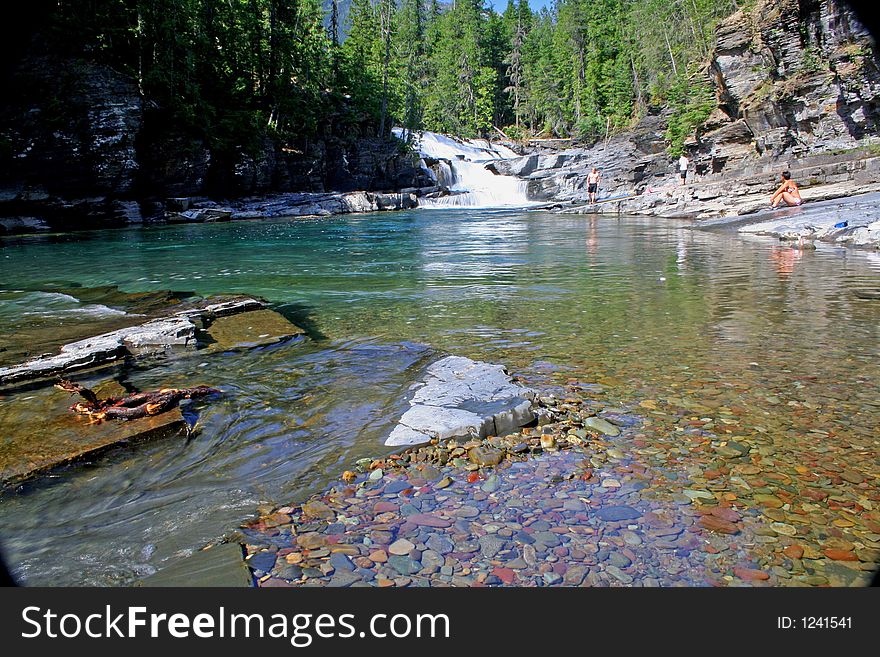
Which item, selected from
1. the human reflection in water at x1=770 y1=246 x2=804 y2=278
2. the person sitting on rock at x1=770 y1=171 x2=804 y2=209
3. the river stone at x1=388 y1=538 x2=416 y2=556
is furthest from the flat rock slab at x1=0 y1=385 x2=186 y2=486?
the person sitting on rock at x1=770 y1=171 x2=804 y2=209

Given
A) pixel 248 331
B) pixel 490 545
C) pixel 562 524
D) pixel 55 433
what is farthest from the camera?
pixel 248 331

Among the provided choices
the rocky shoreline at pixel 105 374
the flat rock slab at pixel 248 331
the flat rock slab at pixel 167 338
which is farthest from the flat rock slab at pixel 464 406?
the flat rock slab at pixel 167 338

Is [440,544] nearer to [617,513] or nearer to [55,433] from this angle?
[617,513]

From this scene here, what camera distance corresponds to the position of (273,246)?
2033 centimetres

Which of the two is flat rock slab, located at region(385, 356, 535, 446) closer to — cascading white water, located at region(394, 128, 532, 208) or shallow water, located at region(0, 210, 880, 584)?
shallow water, located at region(0, 210, 880, 584)

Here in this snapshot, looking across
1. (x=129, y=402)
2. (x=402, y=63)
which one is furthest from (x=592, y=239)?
(x=402, y=63)

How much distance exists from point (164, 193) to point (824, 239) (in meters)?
36.8

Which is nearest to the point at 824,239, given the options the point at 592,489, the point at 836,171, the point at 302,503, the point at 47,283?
the point at 836,171

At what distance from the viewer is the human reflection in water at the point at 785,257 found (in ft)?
34.1

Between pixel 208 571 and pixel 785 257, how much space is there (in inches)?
530

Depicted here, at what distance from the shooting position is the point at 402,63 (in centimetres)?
6425

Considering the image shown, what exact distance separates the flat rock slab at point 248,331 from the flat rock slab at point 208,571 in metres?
4.01

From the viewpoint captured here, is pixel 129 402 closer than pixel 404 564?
No
